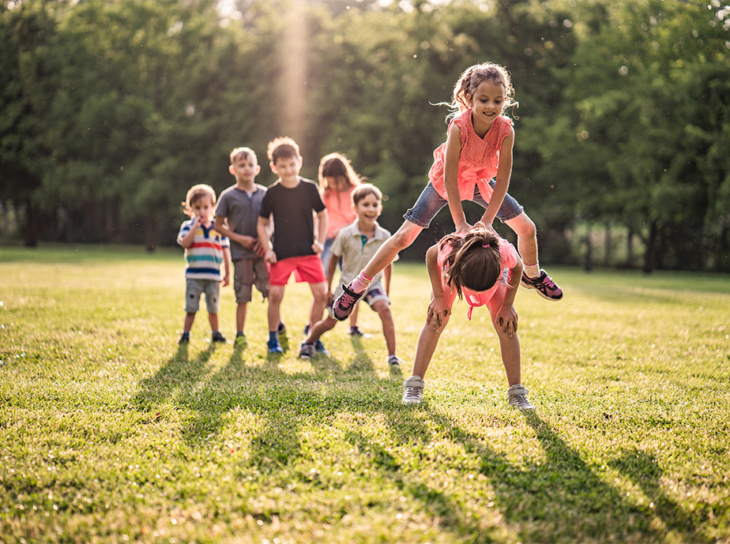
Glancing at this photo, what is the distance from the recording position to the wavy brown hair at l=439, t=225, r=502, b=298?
10.6ft

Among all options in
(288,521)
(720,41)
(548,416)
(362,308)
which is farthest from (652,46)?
(288,521)

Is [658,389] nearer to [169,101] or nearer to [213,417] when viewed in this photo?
[213,417]

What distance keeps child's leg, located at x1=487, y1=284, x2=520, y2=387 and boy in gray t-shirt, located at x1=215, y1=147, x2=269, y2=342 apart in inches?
115

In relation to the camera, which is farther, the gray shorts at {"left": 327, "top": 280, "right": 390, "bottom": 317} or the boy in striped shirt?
the boy in striped shirt

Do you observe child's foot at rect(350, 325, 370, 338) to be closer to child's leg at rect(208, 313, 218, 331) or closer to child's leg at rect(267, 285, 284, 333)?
child's leg at rect(267, 285, 284, 333)

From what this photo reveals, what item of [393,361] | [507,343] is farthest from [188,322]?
[507,343]

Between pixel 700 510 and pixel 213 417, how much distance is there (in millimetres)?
2381

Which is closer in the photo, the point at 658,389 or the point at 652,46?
the point at 658,389

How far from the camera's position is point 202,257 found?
6.09 metres

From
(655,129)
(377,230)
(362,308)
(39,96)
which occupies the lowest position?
(362,308)

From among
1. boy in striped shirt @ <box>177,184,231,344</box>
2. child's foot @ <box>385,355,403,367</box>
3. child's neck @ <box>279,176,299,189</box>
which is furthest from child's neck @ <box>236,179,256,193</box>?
child's foot @ <box>385,355,403,367</box>

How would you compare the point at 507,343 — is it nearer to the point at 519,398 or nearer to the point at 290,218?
the point at 519,398

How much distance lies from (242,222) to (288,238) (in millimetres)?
714

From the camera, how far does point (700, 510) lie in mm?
2334
